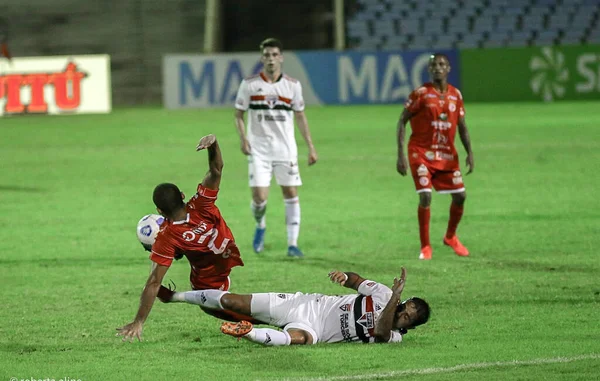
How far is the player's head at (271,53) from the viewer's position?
10.8 m

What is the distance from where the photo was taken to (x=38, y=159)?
68.3 feet

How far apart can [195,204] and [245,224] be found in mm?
5844

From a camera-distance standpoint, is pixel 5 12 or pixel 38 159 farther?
pixel 5 12

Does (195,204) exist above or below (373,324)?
above

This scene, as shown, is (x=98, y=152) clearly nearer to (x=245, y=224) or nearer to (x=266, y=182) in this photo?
(x=245, y=224)

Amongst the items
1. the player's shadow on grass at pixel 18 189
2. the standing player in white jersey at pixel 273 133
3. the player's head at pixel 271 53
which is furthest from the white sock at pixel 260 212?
the player's shadow on grass at pixel 18 189

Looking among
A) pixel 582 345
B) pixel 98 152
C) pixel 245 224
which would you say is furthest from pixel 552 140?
pixel 582 345

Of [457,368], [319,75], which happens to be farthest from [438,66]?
[319,75]

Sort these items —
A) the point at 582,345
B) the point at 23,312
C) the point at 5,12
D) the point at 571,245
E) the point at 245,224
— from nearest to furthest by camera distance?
the point at 582,345 → the point at 23,312 → the point at 571,245 → the point at 245,224 → the point at 5,12

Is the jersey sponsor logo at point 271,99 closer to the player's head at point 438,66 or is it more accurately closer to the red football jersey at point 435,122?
the red football jersey at point 435,122

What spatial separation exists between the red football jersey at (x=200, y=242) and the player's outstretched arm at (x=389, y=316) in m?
1.12

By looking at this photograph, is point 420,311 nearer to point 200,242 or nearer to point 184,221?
point 200,242

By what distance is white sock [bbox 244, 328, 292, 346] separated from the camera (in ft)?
22.6

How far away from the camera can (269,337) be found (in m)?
6.99
